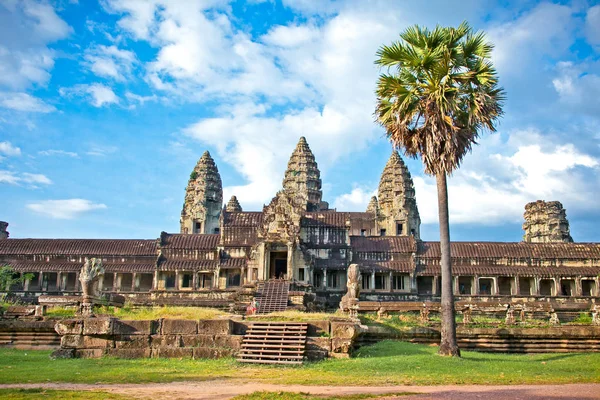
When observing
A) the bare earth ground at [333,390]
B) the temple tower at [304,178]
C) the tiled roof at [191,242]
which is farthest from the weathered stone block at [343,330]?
the temple tower at [304,178]

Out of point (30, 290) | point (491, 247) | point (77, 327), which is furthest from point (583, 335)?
point (30, 290)

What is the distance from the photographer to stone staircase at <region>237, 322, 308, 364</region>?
16.8 metres

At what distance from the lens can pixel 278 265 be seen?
46.6 m

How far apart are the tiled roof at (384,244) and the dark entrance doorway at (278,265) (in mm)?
6585

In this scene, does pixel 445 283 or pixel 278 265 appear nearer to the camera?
pixel 445 283

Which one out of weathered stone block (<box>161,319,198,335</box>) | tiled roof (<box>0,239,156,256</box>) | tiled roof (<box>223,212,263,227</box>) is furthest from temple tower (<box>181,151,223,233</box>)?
weathered stone block (<box>161,319,198,335</box>)

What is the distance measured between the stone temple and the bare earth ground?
96.8 ft

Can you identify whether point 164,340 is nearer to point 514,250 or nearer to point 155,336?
point 155,336

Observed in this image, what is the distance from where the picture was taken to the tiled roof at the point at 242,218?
50.4 metres

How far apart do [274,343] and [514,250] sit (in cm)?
3800

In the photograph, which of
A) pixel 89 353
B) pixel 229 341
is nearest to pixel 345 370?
pixel 229 341

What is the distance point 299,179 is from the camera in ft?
249

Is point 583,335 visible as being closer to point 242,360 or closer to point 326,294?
point 242,360

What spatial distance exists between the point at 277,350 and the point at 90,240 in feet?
130
